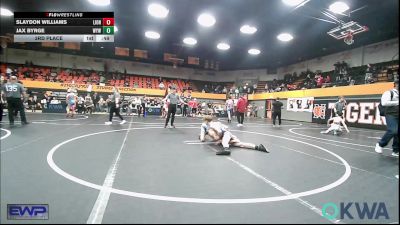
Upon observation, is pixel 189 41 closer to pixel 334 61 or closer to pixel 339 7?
pixel 339 7

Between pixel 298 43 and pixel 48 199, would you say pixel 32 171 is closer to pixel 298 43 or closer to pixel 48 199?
pixel 48 199

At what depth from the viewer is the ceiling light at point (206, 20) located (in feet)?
44.9

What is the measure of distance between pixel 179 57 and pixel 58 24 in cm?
2397

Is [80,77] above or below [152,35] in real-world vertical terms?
below

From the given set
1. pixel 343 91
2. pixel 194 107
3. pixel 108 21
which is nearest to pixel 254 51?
pixel 194 107

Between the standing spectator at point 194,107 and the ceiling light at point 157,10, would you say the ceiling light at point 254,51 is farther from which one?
the ceiling light at point 157,10

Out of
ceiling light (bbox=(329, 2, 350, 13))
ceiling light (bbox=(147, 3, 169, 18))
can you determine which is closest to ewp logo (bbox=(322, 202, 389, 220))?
ceiling light (bbox=(329, 2, 350, 13))

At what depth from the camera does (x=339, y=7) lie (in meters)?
11.4

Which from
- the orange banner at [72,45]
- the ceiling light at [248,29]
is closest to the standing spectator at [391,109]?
the ceiling light at [248,29]

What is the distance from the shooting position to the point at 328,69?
76.0ft

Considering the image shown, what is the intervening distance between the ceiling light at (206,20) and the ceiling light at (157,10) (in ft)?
6.93

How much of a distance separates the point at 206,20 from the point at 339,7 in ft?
24.0

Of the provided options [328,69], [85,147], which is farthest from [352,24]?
[85,147]
